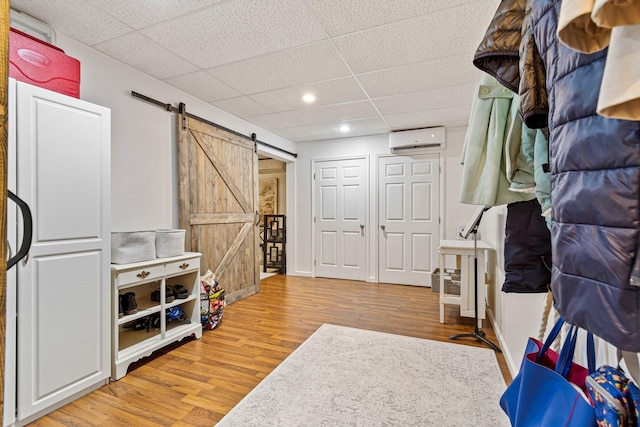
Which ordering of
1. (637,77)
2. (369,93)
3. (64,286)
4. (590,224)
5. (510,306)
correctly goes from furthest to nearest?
(369,93) → (510,306) → (64,286) → (590,224) → (637,77)

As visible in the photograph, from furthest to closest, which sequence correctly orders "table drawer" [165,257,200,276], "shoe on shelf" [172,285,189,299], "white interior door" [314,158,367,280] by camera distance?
"white interior door" [314,158,367,280] → "shoe on shelf" [172,285,189,299] → "table drawer" [165,257,200,276]

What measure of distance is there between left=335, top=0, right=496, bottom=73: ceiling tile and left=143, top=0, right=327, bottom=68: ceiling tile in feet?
1.08

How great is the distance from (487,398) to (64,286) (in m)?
2.60

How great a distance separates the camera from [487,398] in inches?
72.3

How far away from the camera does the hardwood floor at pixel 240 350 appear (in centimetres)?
175

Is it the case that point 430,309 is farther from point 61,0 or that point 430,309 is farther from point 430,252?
point 61,0

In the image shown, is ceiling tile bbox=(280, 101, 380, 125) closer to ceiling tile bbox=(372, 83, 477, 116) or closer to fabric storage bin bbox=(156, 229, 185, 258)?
ceiling tile bbox=(372, 83, 477, 116)

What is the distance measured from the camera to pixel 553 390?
26.1 inches

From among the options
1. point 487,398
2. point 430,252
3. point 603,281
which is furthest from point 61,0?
point 430,252

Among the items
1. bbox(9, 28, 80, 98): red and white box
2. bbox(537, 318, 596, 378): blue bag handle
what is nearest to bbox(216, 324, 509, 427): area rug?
bbox(537, 318, 596, 378): blue bag handle

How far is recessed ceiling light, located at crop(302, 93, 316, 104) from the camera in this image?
3.27 m

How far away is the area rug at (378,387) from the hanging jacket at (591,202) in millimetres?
1511

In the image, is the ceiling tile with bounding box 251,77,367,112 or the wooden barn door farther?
the wooden barn door

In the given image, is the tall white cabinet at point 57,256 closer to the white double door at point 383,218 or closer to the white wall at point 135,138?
the white wall at point 135,138
